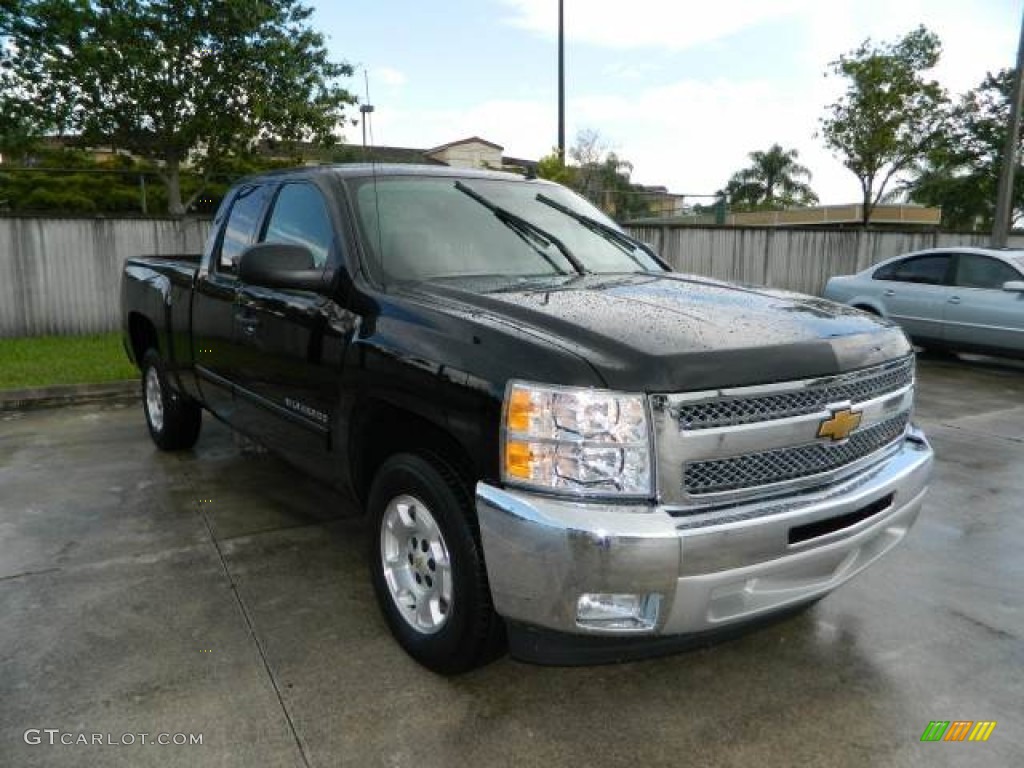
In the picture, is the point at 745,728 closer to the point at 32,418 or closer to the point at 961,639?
the point at 961,639

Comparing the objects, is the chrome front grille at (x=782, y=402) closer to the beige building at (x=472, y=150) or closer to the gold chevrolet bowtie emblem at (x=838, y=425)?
the gold chevrolet bowtie emblem at (x=838, y=425)

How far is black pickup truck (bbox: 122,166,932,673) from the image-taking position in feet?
7.39

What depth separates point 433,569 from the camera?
111 inches

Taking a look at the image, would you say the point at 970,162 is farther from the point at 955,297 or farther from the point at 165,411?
the point at 165,411

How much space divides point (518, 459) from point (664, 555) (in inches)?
19.4

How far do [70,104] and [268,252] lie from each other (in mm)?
14484

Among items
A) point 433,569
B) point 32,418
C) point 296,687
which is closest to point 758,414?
point 433,569

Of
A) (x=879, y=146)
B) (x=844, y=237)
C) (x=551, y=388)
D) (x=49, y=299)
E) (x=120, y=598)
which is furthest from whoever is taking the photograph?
(x=879, y=146)

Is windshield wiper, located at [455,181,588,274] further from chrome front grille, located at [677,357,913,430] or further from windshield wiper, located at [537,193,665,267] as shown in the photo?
chrome front grille, located at [677,357,913,430]

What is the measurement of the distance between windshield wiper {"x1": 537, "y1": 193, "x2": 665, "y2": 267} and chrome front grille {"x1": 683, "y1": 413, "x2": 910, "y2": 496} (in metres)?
1.66

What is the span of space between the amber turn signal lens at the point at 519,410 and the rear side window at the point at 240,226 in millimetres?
2525

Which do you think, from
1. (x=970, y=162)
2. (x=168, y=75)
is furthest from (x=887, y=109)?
(x=168, y=75)

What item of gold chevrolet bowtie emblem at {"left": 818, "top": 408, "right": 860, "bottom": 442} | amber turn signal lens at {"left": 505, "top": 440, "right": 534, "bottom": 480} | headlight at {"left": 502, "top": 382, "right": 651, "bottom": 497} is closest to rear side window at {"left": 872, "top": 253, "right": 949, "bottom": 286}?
gold chevrolet bowtie emblem at {"left": 818, "top": 408, "right": 860, "bottom": 442}

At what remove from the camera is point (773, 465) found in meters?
2.45
